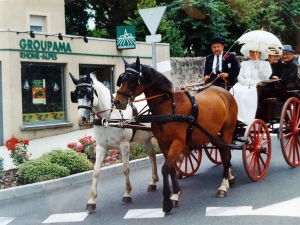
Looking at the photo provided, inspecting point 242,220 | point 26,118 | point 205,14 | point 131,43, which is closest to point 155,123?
point 242,220

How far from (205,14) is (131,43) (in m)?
6.26

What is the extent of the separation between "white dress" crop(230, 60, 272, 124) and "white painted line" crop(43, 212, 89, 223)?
339cm

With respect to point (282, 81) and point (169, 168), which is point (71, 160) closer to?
point (169, 168)

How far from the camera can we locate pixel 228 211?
6.90 metres

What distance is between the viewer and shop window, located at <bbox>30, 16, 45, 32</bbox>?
19844 millimetres

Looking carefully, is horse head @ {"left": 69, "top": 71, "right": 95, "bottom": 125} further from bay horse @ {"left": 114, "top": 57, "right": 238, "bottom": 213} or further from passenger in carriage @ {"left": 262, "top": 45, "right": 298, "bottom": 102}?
passenger in carriage @ {"left": 262, "top": 45, "right": 298, "bottom": 102}

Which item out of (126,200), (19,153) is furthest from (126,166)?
(19,153)

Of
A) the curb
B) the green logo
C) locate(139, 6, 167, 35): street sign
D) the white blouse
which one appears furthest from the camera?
the green logo

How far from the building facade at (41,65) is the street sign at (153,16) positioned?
5.45 m

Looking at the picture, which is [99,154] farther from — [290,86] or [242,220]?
[290,86]

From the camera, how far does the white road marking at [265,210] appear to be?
6648 millimetres

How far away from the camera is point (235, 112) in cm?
867

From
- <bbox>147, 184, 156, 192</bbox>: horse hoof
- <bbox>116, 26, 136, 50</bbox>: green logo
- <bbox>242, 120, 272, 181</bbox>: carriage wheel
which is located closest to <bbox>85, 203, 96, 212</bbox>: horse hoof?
<bbox>147, 184, 156, 192</bbox>: horse hoof

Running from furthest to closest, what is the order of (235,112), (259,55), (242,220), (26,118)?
1. (26,118)
2. (259,55)
3. (235,112)
4. (242,220)
